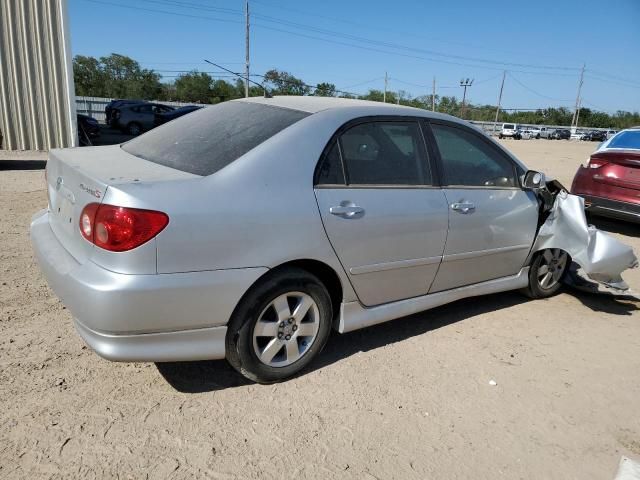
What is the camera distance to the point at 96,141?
1720cm

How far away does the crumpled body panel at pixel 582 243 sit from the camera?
4.21 meters

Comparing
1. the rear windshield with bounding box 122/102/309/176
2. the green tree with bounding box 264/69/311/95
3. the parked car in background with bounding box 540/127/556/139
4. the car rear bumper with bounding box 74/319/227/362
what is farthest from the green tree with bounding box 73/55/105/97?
the car rear bumper with bounding box 74/319/227/362

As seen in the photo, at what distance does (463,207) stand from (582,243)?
54.0 inches

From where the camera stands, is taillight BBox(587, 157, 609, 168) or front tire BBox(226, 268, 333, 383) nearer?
front tire BBox(226, 268, 333, 383)

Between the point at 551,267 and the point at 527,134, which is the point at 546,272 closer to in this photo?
the point at 551,267

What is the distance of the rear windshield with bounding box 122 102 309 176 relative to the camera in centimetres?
280

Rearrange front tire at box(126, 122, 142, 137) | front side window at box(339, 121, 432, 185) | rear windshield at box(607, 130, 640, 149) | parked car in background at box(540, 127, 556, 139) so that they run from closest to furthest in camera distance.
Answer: front side window at box(339, 121, 432, 185), rear windshield at box(607, 130, 640, 149), front tire at box(126, 122, 142, 137), parked car in background at box(540, 127, 556, 139)

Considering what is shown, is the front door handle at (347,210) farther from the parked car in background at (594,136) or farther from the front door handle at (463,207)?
the parked car in background at (594,136)

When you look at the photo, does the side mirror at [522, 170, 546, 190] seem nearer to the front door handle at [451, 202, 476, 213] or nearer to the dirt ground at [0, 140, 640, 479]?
the front door handle at [451, 202, 476, 213]

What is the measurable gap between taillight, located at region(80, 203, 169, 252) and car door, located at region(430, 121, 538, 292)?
2.06m

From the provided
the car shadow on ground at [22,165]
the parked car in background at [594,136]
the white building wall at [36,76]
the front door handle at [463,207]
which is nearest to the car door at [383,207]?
the front door handle at [463,207]

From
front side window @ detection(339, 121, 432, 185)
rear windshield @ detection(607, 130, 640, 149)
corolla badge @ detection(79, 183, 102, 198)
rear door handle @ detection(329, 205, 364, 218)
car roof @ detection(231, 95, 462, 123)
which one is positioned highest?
car roof @ detection(231, 95, 462, 123)

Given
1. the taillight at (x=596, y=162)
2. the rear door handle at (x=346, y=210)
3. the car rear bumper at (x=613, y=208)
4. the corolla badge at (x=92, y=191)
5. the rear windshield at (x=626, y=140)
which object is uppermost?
the rear windshield at (x=626, y=140)

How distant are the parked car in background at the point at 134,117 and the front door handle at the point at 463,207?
2248cm
